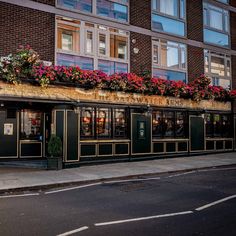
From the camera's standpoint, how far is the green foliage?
13070 millimetres

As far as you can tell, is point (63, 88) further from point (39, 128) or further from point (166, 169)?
point (166, 169)

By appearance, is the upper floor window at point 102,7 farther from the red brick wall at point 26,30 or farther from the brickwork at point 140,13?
the red brick wall at point 26,30

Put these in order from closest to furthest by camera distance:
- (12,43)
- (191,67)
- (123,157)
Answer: (12,43) < (123,157) < (191,67)

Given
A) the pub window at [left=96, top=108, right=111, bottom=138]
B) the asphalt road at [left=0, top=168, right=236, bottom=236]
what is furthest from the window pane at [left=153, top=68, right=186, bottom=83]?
the asphalt road at [left=0, top=168, right=236, bottom=236]

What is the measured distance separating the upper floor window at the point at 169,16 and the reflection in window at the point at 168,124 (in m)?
4.73

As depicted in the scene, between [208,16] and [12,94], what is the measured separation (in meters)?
13.9

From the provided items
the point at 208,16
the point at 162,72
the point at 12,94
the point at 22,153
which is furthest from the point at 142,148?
the point at 208,16

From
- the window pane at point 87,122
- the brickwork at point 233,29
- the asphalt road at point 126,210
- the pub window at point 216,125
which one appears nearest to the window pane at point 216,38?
the brickwork at point 233,29

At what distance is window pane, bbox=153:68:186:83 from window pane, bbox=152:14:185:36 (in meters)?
2.29

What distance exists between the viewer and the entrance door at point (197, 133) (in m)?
19.1

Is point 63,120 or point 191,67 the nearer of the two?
point 63,120

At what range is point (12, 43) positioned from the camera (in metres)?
13.7

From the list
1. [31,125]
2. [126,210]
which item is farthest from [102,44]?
[126,210]

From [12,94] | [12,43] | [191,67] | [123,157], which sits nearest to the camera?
[12,94]
